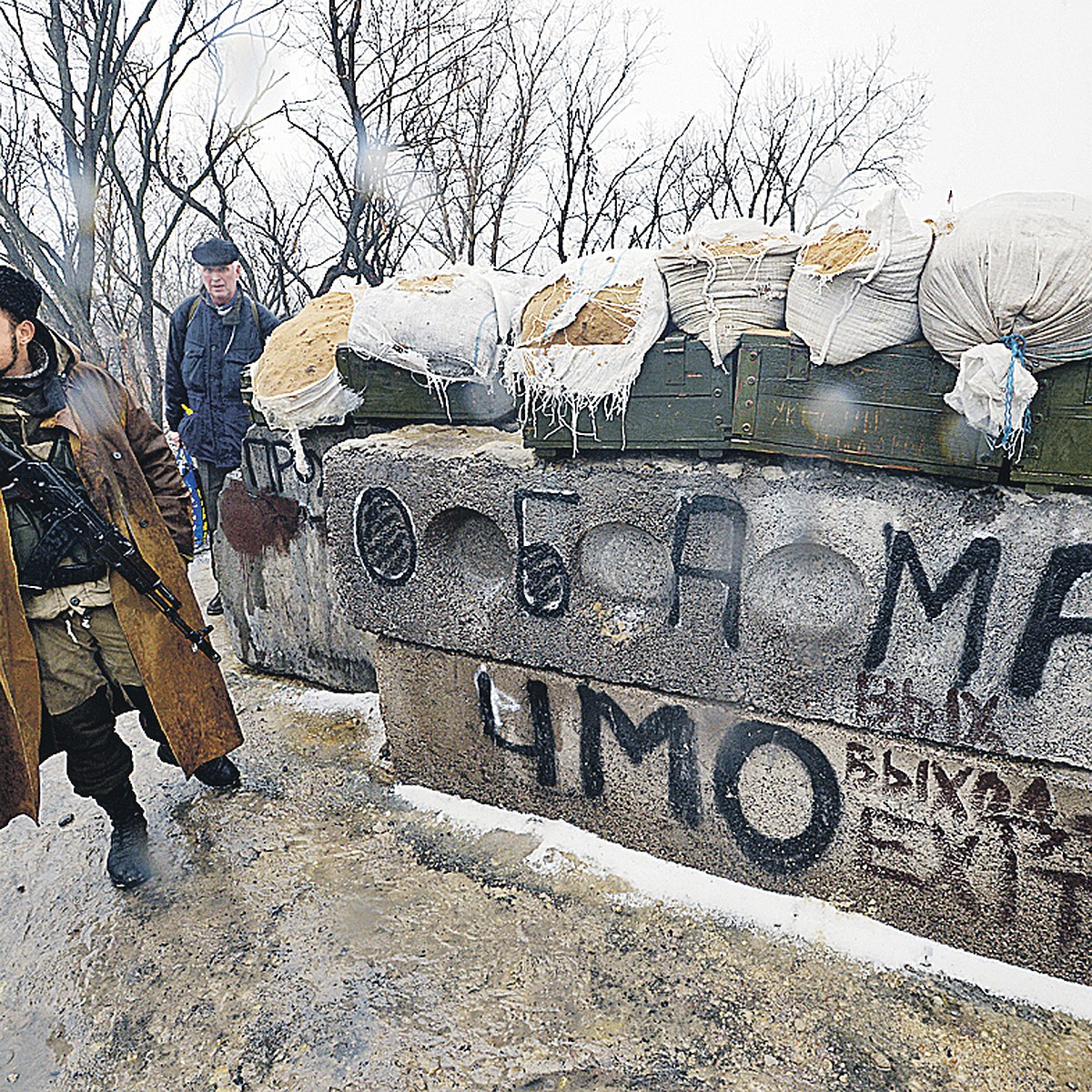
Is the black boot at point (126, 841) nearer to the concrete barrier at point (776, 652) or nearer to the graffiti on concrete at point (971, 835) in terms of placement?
the concrete barrier at point (776, 652)

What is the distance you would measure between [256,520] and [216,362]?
1.11 metres

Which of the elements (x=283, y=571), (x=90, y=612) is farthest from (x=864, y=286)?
(x=283, y=571)

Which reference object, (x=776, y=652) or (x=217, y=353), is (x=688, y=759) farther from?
(x=217, y=353)

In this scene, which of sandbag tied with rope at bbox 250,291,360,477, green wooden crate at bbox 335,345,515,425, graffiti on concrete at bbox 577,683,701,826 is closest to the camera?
graffiti on concrete at bbox 577,683,701,826

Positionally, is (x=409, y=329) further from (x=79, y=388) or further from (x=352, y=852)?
(x=352, y=852)

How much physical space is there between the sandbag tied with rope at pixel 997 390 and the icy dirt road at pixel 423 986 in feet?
5.47

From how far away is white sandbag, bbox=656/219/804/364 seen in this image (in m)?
2.29

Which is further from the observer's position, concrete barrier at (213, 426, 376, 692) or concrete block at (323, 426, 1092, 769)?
concrete barrier at (213, 426, 376, 692)

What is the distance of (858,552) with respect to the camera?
2.27 metres

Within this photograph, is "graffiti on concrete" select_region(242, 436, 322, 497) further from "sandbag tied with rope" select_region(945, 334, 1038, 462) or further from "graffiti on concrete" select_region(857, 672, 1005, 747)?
"sandbag tied with rope" select_region(945, 334, 1038, 462)

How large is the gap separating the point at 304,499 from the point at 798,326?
282 centimetres

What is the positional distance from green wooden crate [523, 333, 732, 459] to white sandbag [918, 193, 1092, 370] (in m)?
0.60

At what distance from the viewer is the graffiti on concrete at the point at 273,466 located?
13.3ft

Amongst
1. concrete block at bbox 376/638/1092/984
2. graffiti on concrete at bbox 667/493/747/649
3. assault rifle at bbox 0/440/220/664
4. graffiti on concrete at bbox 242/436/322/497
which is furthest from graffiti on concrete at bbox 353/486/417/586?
graffiti on concrete at bbox 667/493/747/649
